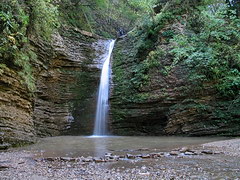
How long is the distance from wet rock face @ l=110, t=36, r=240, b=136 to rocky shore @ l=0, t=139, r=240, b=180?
5.34m

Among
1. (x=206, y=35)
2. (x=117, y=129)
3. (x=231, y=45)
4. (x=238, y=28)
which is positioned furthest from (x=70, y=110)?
(x=238, y=28)

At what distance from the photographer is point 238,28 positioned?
12.2m

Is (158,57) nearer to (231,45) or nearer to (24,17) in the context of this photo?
(231,45)

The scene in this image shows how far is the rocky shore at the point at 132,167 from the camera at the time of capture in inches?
144

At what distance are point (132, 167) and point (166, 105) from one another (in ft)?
24.5

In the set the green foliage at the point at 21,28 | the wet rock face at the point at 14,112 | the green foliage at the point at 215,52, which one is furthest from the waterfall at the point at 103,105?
the green foliage at the point at 215,52

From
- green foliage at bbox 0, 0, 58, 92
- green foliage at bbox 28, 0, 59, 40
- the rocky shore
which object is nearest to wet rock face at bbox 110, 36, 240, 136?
green foliage at bbox 0, 0, 58, 92

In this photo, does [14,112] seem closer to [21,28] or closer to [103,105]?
[21,28]

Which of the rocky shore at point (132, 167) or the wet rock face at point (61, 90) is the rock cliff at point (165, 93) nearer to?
the wet rock face at point (61, 90)

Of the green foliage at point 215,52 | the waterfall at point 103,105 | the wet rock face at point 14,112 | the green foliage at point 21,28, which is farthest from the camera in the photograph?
the waterfall at point 103,105

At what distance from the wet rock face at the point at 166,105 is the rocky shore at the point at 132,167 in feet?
17.5

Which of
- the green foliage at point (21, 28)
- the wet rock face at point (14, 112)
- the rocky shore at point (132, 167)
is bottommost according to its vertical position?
the rocky shore at point (132, 167)

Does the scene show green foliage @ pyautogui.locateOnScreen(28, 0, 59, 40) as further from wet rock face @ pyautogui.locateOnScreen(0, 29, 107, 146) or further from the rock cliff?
the rock cliff

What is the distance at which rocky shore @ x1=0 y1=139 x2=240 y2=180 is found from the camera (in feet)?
12.0
